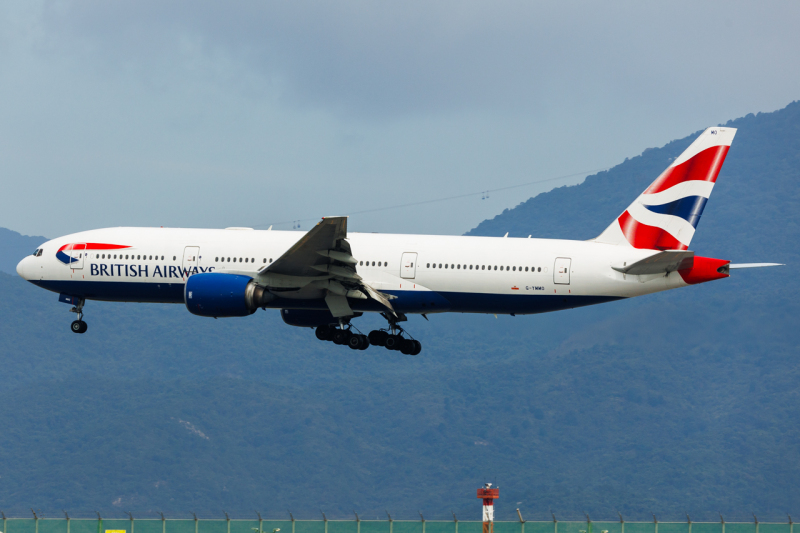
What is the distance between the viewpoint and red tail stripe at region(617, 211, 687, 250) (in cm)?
5888

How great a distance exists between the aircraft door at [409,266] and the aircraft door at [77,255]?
1858cm

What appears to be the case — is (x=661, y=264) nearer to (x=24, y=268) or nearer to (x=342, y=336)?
(x=342, y=336)

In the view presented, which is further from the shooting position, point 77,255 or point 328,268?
point 77,255

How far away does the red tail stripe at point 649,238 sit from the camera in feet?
193

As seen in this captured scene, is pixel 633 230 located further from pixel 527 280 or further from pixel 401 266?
pixel 401 266

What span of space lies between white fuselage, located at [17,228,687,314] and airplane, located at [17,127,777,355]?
59 millimetres

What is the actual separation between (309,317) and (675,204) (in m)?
21.7

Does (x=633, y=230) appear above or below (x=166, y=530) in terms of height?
above

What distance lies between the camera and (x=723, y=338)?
158500 millimetres

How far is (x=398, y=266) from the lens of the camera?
58.1 meters

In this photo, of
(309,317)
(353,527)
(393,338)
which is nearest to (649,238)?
(393,338)

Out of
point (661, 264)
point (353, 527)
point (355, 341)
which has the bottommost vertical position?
point (353, 527)

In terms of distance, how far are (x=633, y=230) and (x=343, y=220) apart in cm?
1689

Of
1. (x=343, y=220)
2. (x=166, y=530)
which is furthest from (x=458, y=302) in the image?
(x=166, y=530)
